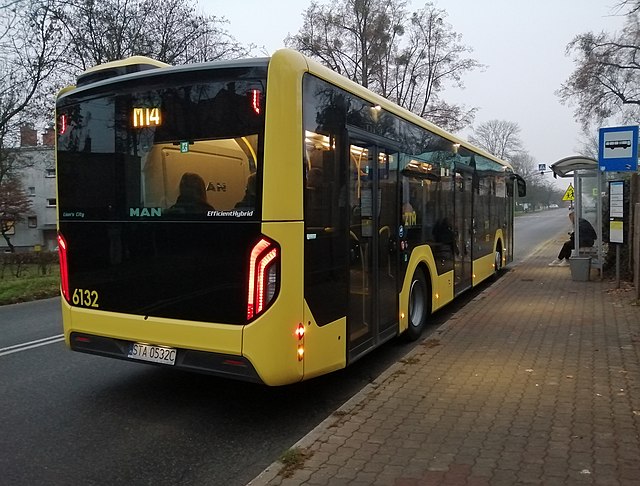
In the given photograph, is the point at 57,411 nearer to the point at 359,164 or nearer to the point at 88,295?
the point at 88,295

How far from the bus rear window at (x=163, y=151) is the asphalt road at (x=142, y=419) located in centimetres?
176

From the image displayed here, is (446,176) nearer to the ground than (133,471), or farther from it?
farther from it

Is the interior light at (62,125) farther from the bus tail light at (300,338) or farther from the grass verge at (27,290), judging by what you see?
the grass verge at (27,290)

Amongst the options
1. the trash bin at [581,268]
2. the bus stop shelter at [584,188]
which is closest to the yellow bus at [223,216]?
the trash bin at [581,268]

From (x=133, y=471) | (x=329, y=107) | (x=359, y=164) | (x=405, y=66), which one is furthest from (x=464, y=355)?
(x=405, y=66)

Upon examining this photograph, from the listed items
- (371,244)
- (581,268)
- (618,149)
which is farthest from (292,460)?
(581,268)

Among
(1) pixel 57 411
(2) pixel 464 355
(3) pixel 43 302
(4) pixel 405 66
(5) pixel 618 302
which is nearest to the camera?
(1) pixel 57 411

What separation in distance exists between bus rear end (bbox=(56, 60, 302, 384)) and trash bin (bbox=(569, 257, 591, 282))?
32.8 feet

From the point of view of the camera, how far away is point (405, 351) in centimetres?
703

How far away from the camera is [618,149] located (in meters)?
10.7

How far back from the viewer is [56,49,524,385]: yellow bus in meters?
4.12

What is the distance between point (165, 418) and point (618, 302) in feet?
26.7

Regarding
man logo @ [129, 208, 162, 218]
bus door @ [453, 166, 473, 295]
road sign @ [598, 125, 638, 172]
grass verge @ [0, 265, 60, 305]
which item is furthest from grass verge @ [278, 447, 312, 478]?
grass verge @ [0, 265, 60, 305]

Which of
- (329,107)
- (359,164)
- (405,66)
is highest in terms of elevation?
(405,66)
